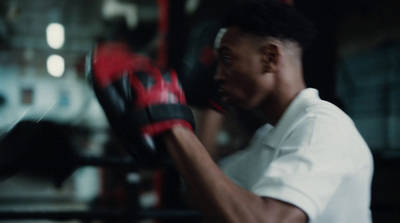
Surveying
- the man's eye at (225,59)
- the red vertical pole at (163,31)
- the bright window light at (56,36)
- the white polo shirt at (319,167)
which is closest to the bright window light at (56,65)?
the bright window light at (56,36)

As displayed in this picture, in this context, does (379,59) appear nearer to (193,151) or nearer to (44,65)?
(44,65)

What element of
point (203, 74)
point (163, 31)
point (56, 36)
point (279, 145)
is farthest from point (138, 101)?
point (56, 36)

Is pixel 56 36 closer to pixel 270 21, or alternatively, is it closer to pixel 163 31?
pixel 163 31

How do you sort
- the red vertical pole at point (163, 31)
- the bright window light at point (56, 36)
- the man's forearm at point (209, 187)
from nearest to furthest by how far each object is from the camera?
the man's forearm at point (209, 187) → the red vertical pole at point (163, 31) → the bright window light at point (56, 36)

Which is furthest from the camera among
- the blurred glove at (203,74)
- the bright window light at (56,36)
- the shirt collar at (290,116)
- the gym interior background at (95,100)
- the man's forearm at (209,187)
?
the bright window light at (56,36)

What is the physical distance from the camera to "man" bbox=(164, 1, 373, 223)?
808 millimetres

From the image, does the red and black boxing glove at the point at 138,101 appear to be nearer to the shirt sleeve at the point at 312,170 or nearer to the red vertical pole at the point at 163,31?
the shirt sleeve at the point at 312,170

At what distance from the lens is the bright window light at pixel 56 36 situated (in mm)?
3529

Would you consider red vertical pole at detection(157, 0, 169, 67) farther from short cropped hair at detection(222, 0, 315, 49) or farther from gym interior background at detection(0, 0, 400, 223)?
short cropped hair at detection(222, 0, 315, 49)

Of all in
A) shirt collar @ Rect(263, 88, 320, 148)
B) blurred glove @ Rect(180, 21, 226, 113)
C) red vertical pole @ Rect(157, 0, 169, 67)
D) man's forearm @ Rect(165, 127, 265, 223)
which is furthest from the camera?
red vertical pole @ Rect(157, 0, 169, 67)

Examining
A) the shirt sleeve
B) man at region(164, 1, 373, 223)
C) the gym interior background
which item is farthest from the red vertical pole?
the shirt sleeve

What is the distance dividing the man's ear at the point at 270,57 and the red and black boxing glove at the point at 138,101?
0.73ft

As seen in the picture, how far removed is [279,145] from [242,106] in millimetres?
125

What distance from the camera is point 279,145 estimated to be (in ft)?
3.21
